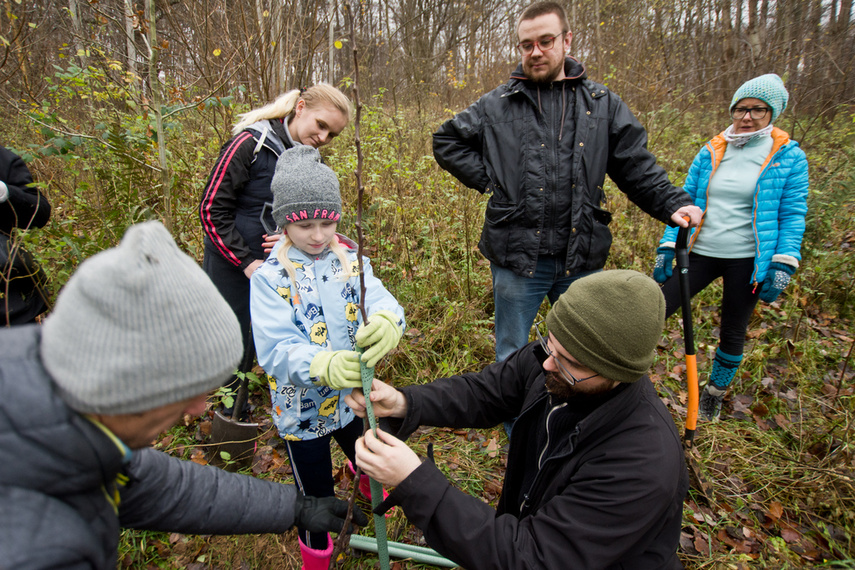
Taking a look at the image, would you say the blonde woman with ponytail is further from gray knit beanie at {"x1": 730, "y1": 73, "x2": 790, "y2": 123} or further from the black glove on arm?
gray knit beanie at {"x1": 730, "y1": 73, "x2": 790, "y2": 123}

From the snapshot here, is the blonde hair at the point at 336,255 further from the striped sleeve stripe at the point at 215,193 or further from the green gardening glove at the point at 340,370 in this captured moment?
the striped sleeve stripe at the point at 215,193

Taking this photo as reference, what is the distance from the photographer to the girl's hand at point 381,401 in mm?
1600

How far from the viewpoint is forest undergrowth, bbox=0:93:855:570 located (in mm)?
2398

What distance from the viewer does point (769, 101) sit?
115 inches

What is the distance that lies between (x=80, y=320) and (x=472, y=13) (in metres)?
14.0

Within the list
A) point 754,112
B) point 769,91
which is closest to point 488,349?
point 754,112

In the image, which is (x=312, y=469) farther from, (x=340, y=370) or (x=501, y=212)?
(x=501, y=212)

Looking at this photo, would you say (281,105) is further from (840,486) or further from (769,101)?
(840,486)

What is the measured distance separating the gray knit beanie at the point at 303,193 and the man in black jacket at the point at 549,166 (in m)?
1.12

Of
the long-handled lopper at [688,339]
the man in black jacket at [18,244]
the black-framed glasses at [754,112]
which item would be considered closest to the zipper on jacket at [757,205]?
the black-framed glasses at [754,112]

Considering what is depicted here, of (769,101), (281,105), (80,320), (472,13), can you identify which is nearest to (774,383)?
(769,101)

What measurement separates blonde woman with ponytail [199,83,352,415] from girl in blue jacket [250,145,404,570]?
2.05ft

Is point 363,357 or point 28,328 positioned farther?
point 363,357

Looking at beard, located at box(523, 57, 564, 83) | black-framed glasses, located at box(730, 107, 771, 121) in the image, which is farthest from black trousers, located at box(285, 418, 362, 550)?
black-framed glasses, located at box(730, 107, 771, 121)
